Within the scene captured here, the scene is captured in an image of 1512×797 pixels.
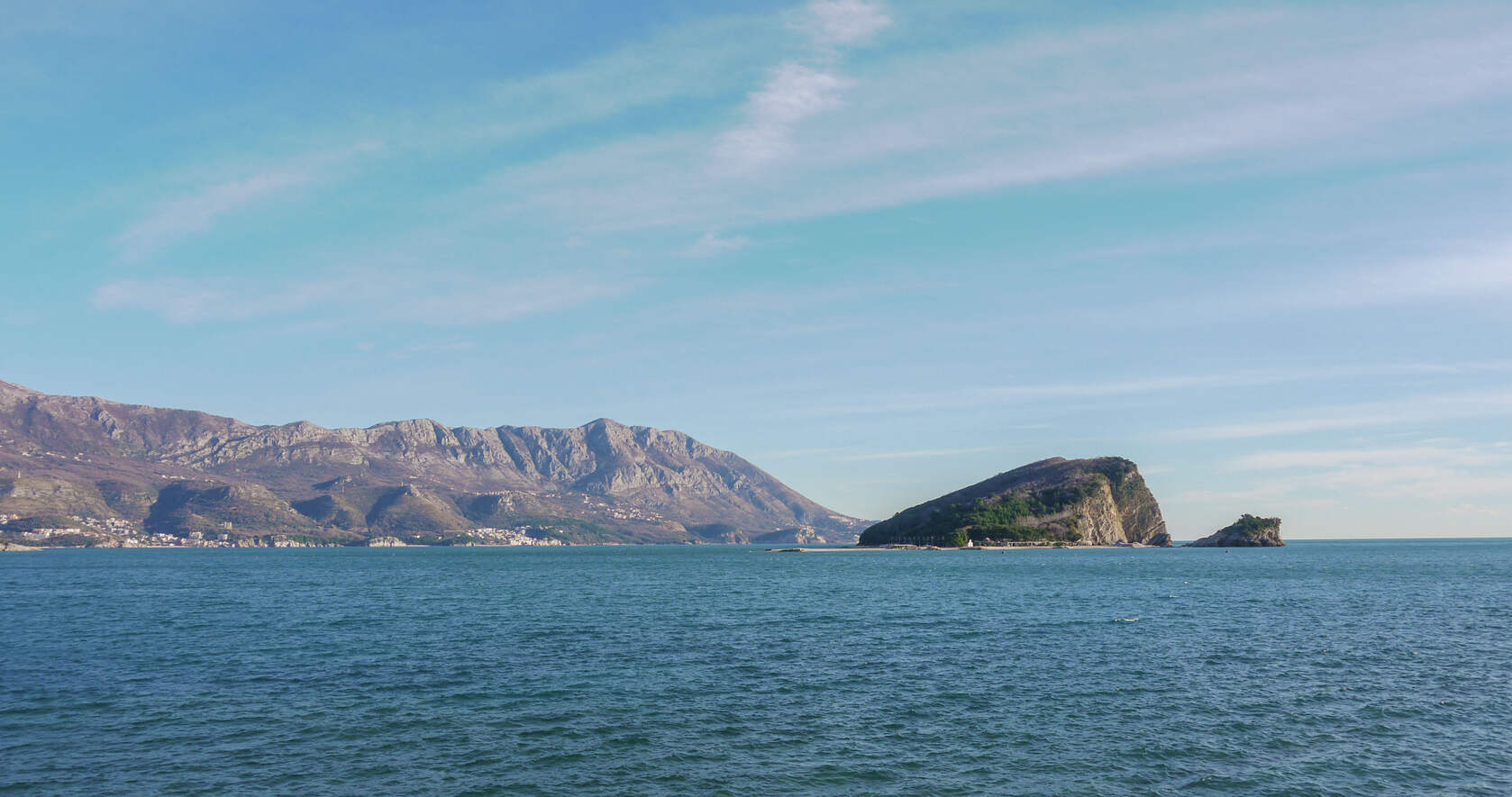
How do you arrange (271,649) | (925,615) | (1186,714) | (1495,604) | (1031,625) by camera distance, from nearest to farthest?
(1186,714)
(271,649)
(1031,625)
(925,615)
(1495,604)

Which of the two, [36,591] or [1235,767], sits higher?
[1235,767]

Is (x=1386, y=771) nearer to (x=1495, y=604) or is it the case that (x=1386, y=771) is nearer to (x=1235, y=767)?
(x=1235, y=767)

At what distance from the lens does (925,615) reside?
99.1 m

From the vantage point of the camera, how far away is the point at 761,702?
50312 millimetres

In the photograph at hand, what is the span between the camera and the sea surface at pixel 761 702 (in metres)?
36.7

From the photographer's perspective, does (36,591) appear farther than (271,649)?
Yes

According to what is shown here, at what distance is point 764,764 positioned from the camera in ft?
125

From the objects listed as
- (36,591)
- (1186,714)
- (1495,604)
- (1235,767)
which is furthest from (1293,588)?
(36,591)

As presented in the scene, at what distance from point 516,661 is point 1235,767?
4757 centimetres

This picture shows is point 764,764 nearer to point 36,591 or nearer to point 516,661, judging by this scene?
point 516,661

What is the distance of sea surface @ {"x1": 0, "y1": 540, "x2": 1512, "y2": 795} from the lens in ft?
120

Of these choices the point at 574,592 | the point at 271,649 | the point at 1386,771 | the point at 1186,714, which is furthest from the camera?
the point at 574,592

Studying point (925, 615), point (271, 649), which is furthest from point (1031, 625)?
point (271, 649)

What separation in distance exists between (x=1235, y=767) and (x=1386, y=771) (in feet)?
20.9
